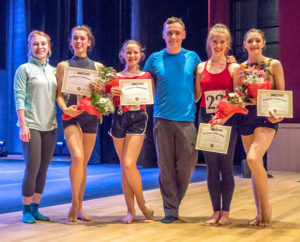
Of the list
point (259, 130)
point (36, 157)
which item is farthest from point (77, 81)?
point (259, 130)

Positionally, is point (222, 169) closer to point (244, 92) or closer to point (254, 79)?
point (244, 92)

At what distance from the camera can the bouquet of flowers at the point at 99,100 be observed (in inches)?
127

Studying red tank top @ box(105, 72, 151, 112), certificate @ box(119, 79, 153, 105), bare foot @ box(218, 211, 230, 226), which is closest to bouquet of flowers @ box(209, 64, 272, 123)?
certificate @ box(119, 79, 153, 105)

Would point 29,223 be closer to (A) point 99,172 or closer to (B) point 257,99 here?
(B) point 257,99

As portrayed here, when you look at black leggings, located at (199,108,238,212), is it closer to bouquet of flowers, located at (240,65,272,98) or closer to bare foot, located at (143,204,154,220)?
bouquet of flowers, located at (240,65,272,98)

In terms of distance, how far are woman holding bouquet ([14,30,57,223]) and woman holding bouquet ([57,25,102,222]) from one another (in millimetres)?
120

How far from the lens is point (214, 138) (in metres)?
3.16

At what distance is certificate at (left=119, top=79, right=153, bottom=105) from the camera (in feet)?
10.8

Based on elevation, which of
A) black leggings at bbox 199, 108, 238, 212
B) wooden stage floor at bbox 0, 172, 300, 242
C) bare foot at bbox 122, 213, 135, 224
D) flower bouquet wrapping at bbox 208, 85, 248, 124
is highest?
flower bouquet wrapping at bbox 208, 85, 248, 124

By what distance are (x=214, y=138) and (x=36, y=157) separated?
51.3 inches

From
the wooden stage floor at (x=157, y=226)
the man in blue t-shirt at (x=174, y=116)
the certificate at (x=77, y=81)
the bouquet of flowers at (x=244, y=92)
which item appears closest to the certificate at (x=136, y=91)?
the man in blue t-shirt at (x=174, y=116)

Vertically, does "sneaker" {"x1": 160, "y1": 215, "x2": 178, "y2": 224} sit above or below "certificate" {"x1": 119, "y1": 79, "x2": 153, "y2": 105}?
below

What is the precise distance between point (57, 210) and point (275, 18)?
6535 millimetres

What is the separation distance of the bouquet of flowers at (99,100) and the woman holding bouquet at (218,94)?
0.66 metres
